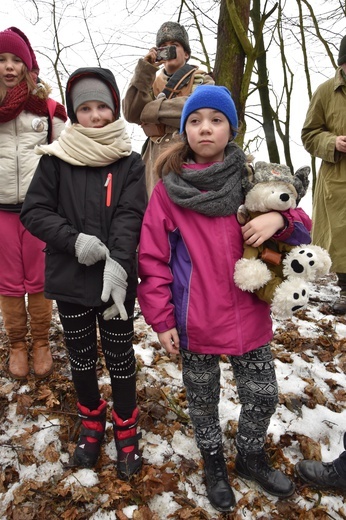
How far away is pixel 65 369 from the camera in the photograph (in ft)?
9.98

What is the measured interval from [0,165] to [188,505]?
94.1 inches

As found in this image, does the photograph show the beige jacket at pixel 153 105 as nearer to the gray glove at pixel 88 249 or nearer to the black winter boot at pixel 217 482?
the gray glove at pixel 88 249

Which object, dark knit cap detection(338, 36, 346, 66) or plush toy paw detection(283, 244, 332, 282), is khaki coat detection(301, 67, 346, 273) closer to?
dark knit cap detection(338, 36, 346, 66)

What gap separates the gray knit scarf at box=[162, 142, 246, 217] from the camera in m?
1.77

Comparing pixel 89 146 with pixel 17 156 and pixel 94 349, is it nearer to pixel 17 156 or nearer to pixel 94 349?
pixel 17 156

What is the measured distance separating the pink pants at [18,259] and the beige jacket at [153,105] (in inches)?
44.0

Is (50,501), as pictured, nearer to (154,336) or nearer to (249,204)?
(154,336)

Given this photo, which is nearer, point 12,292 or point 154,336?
point 12,292

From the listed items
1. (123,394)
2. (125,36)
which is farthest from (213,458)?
(125,36)

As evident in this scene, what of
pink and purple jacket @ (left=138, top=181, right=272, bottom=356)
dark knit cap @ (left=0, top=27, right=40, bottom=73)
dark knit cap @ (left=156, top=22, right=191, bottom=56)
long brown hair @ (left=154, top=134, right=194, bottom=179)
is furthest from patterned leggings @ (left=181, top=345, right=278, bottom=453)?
dark knit cap @ (left=156, top=22, right=191, bottom=56)

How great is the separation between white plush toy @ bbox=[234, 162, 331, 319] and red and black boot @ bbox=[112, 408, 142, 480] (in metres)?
1.16

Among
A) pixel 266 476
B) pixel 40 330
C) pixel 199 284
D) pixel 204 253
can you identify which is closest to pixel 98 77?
pixel 204 253

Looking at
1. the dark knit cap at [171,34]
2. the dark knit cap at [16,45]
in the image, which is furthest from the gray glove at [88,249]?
the dark knit cap at [171,34]

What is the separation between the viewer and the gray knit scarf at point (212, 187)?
1768mm
